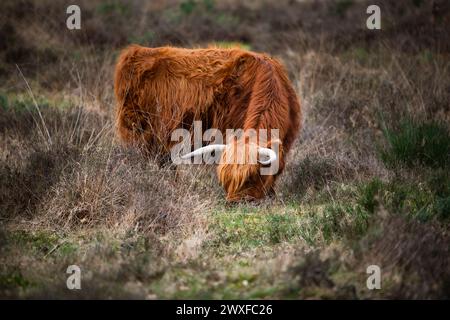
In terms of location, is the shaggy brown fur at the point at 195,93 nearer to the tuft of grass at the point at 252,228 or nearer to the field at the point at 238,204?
the field at the point at 238,204

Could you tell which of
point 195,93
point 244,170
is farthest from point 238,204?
point 195,93

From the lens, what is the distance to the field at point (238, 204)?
4527 mm

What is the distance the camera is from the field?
14.9 feet

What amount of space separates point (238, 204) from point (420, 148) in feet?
7.81

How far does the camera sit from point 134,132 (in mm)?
7156

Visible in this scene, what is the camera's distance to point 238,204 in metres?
6.29

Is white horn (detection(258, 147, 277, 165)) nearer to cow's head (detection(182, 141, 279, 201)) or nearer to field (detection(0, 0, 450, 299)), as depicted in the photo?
cow's head (detection(182, 141, 279, 201))

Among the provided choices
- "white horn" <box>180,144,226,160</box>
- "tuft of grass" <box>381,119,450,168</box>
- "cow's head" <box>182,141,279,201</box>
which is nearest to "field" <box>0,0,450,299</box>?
"tuft of grass" <box>381,119,450,168</box>

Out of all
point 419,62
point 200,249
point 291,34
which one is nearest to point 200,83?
point 200,249

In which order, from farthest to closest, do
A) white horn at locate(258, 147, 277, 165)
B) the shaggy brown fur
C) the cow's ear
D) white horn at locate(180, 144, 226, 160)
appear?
the shaggy brown fur
white horn at locate(180, 144, 226, 160)
the cow's ear
white horn at locate(258, 147, 277, 165)

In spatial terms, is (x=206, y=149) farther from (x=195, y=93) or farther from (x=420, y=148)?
(x=420, y=148)

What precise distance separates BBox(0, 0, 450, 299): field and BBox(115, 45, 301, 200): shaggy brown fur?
39cm
